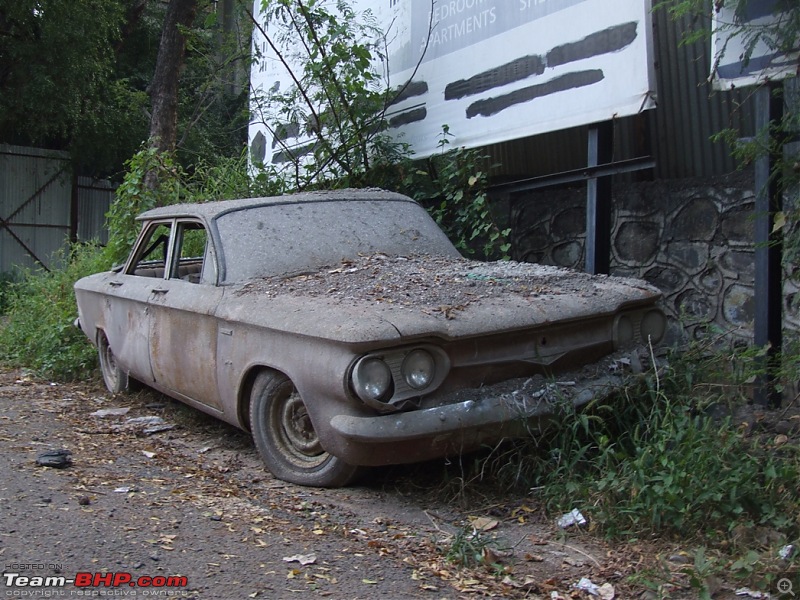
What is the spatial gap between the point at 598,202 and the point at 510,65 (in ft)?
4.92

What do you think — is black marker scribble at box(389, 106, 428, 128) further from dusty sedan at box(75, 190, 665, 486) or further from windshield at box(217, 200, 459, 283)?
windshield at box(217, 200, 459, 283)

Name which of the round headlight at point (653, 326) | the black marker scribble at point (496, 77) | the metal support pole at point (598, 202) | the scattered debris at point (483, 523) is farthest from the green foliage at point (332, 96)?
the scattered debris at point (483, 523)

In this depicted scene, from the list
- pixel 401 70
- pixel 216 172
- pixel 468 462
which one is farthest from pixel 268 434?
pixel 216 172

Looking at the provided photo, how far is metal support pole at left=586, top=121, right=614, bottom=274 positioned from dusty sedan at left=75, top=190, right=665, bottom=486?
3.82 ft

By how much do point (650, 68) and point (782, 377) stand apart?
220 centimetres

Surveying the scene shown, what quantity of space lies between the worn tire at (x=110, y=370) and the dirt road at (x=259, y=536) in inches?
69.5

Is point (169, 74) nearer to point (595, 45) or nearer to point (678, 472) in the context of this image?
point (595, 45)

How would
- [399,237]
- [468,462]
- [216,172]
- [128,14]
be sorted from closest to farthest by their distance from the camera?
[468,462] < [399,237] < [216,172] < [128,14]

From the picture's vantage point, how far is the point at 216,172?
9445 millimetres

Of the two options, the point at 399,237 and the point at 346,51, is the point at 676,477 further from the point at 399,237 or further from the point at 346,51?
the point at 346,51

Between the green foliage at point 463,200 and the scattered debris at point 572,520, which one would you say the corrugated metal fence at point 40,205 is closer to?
the green foliage at point 463,200

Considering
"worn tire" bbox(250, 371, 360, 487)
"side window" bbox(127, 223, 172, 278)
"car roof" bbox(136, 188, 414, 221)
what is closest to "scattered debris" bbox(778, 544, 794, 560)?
"worn tire" bbox(250, 371, 360, 487)

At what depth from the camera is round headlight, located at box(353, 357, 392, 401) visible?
362cm

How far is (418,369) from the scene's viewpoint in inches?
148
